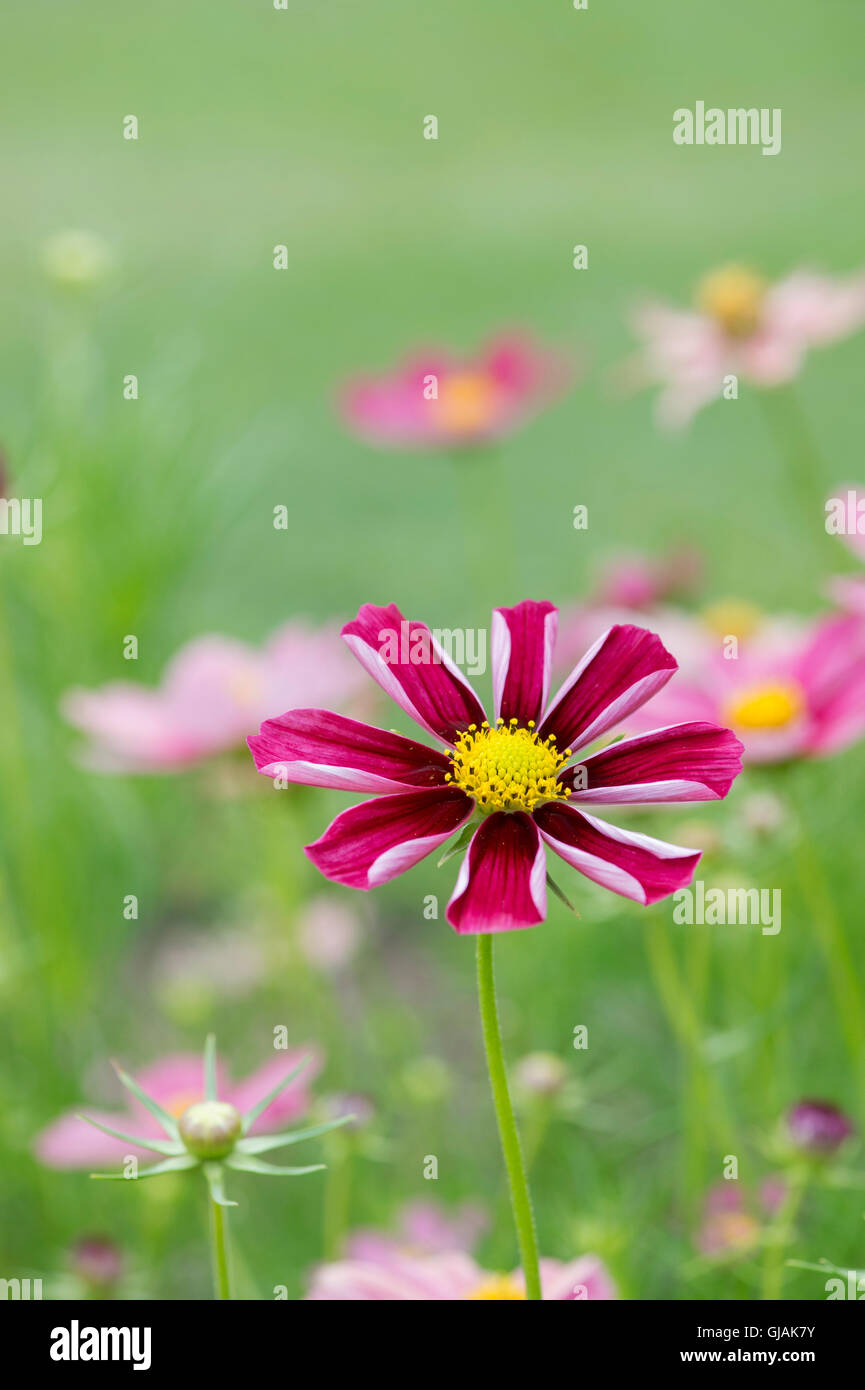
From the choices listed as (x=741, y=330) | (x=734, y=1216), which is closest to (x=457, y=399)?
(x=741, y=330)

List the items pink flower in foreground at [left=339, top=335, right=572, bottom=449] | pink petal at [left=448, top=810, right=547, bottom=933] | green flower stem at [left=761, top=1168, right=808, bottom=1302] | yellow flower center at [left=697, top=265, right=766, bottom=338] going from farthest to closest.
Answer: pink flower in foreground at [left=339, top=335, right=572, bottom=449]
yellow flower center at [left=697, top=265, right=766, bottom=338]
green flower stem at [left=761, top=1168, right=808, bottom=1302]
pink petal at [left=448, top=810, right=547, bottom=933]

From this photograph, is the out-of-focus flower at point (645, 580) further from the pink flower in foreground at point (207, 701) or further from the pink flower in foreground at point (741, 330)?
the pink flower in foreground at point (207, 701)

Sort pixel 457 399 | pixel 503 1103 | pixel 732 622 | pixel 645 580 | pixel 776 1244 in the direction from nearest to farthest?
pixel 503 1103 < pixel 776 1244 < pixel 732 622 < pixel 645 580 < pixel 457 399

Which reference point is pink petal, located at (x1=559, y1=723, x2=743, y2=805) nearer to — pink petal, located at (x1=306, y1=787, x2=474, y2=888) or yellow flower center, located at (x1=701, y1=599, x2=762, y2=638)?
pink petal, located at (x1=306, y1=787, x2=474, y2=888)

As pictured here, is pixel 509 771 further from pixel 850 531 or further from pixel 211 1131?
pixel 850 531

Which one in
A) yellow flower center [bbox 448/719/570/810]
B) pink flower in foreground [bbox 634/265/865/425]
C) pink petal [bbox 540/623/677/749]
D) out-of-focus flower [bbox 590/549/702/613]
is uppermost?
pink flower in foreground [bbox 634/265/865/425]

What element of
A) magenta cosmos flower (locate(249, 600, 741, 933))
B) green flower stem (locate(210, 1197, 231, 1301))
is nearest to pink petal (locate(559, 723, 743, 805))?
magenta cosmos flower (locate(249, 600, 741, 933))
